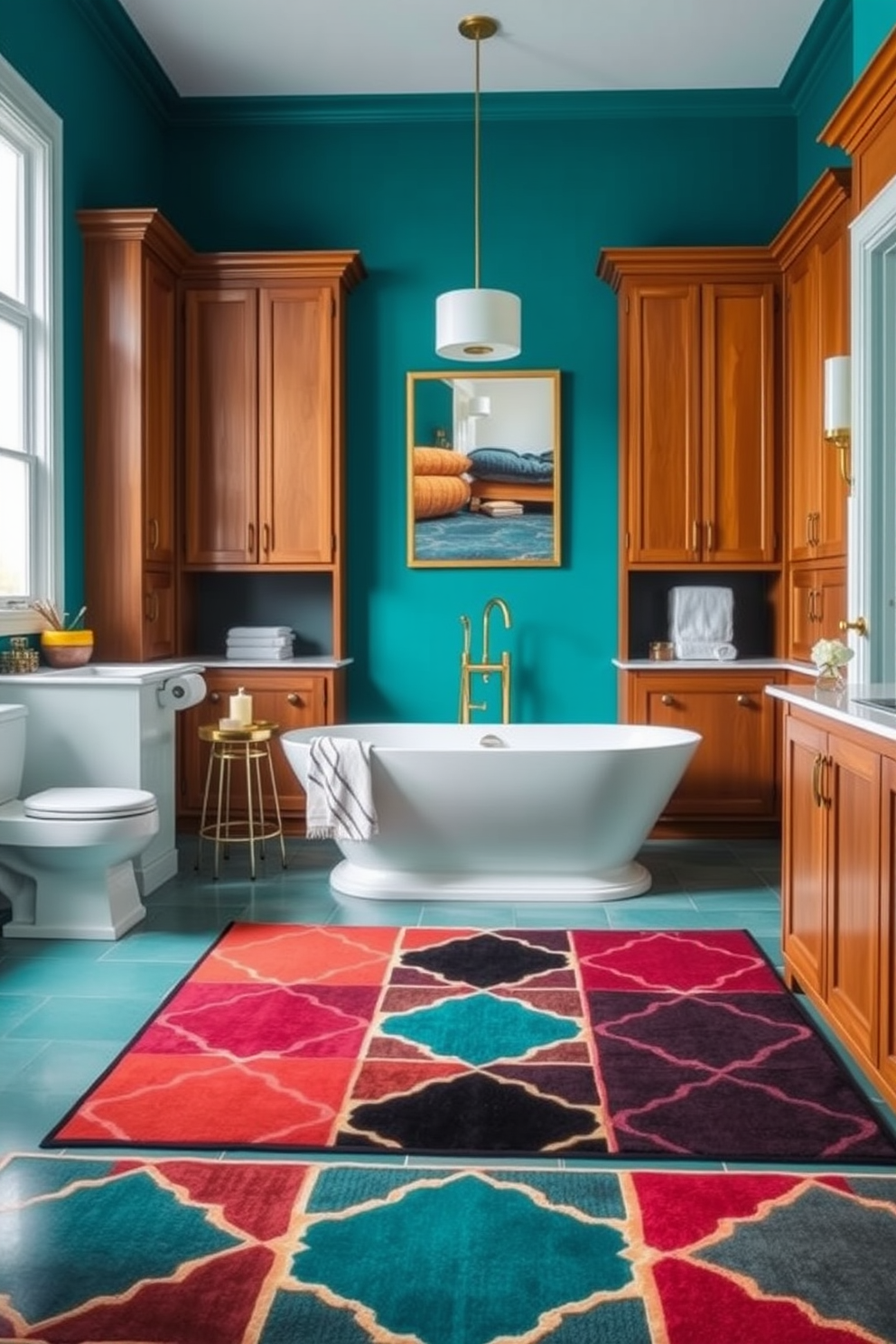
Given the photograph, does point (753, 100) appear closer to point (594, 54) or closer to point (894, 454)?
point (594, 54)

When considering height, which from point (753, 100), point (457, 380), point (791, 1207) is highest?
point (753, 100)

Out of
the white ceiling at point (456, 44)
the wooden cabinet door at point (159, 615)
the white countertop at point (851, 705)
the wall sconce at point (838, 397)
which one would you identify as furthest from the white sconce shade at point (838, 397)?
the wooden cabinet door at point (159, 615)

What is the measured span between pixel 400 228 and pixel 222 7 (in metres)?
1.23

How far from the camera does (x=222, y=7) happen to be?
16.0 ft

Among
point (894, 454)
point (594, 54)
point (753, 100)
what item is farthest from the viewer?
point (753, 100)

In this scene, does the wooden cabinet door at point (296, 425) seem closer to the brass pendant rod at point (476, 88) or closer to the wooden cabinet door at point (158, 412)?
the wooden cabinet door at point (158, 412)

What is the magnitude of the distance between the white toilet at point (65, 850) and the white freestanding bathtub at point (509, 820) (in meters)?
0.72

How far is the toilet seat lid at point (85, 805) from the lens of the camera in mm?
3678

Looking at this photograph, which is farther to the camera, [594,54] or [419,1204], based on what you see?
[594,54]

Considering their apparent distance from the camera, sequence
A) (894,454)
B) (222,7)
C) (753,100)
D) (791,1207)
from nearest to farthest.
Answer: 1. (791,1207)
2. (894,454)
3. (222,7)
4. (753,100)

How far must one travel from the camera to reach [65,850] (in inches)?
147

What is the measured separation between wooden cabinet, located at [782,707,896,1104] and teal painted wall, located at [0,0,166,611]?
9.60 ft

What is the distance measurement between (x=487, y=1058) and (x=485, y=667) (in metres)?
2.82

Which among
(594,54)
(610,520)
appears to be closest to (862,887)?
(610,520)
